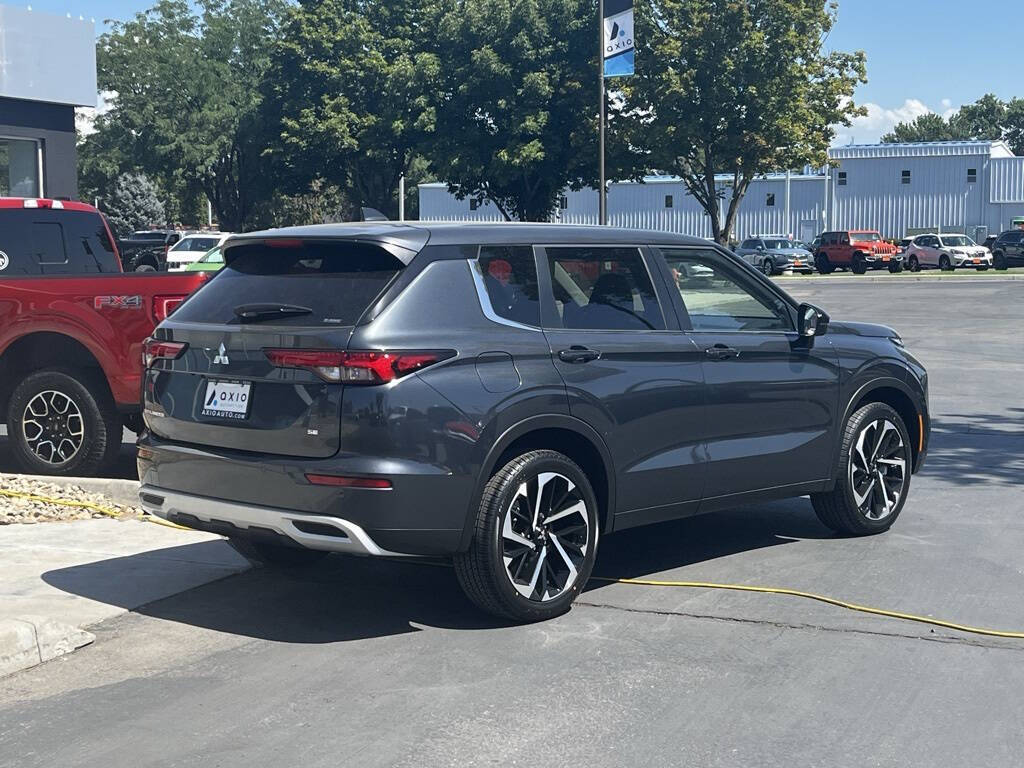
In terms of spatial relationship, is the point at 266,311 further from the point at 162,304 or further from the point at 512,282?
the point at 162,304

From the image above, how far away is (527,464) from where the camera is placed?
5812 mm

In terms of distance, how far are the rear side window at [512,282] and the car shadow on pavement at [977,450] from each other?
470cm

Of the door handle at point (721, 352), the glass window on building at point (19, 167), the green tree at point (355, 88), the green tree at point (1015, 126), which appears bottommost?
the door handle at point (721, 352)

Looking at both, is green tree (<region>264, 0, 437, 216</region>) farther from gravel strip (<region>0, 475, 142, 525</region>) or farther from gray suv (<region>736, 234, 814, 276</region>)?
gravel strip (<region>0, 475, 142, 525</region>)

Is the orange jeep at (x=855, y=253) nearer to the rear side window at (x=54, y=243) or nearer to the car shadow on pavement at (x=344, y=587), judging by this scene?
the rear side window at (x=54, y=243)

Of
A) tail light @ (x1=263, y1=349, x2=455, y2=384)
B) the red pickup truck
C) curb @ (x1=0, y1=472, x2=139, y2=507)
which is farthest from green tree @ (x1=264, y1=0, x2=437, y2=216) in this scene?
tail light @ (x1=263, y1=349, x2=455, y2=384)

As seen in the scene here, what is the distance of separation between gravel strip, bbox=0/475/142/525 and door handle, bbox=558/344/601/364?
3.62 meters

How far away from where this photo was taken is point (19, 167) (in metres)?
27.2

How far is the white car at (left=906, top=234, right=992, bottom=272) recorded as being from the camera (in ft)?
187

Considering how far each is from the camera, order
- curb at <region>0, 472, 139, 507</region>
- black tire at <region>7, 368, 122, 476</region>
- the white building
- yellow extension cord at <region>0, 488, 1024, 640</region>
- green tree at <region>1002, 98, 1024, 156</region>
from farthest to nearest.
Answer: green tree at <region>1002, 98, 1024, 156</region>
the white building
black tire at <region>7, 368, 122, 476</region>
curb at <region>0, 472, 139, 507</region>
yellow extension cord at <region>0, 488, 1024, 640</region>

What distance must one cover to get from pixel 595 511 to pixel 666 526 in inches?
83.1

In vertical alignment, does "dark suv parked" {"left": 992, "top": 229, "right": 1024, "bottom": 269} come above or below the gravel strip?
above

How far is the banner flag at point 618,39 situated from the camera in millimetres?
28766

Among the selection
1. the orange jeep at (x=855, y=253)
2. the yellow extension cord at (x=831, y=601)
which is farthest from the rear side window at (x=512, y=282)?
the orange jeep at (x=855, y=253)
